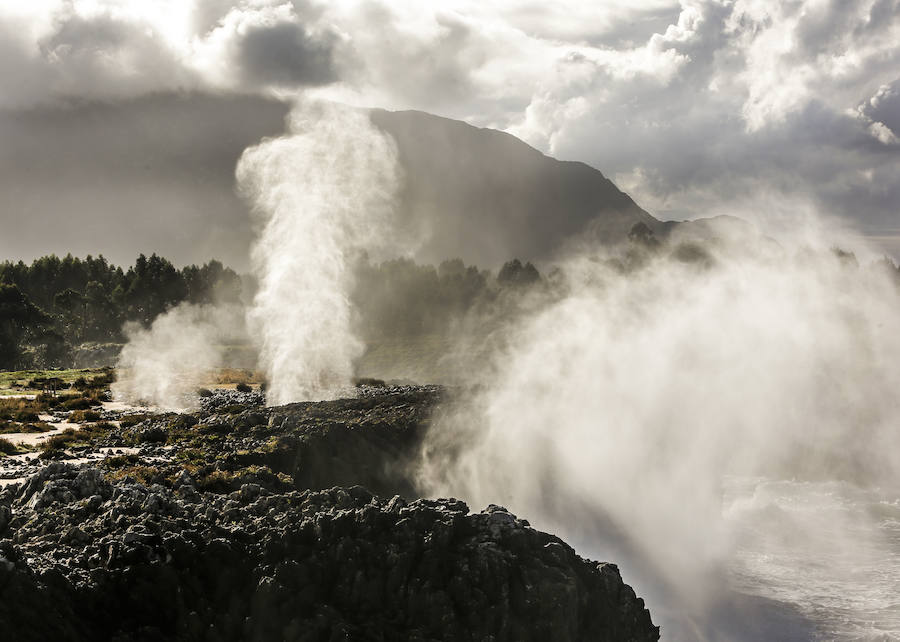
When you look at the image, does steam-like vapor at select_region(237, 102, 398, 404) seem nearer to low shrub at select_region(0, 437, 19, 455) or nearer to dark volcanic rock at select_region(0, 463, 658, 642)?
low shrub at select_region(0, 437, 19, 455)

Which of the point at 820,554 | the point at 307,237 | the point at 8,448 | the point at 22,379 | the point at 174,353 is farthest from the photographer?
the point at 174,353

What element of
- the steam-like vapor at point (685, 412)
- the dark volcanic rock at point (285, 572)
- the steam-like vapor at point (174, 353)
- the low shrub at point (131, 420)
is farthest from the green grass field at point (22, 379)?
the dark volcanic rock at point (285, 572)

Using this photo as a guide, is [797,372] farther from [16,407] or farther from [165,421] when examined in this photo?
[16,407]

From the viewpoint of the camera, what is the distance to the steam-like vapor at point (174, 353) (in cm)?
7300

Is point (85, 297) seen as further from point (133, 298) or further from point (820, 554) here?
point (820, 554)

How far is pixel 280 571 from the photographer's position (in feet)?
80.2

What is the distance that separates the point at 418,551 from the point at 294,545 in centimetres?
446

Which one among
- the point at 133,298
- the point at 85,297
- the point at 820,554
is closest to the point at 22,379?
the point at 85,297

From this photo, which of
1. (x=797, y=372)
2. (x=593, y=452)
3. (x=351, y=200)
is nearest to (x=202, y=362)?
(x=351, y=200)

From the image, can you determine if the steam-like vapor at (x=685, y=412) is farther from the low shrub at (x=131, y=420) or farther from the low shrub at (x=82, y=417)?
the low shrub at (x=82, y=417)

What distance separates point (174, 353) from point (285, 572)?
10140 cm

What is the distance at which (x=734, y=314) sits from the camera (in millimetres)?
83375

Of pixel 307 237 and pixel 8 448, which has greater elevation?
pixel 307 237

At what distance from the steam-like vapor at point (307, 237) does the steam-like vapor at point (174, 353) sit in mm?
10710
